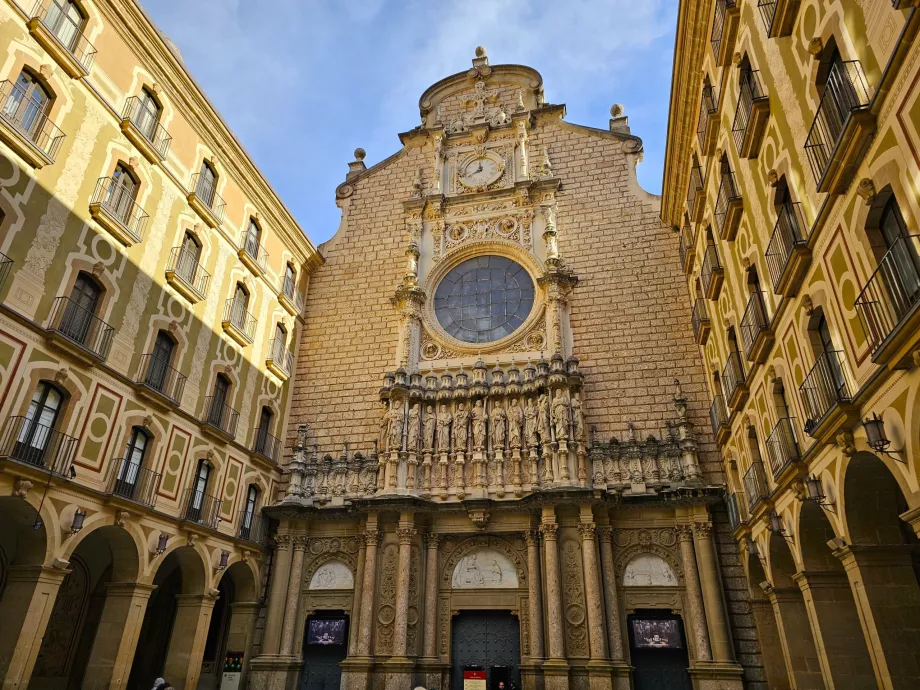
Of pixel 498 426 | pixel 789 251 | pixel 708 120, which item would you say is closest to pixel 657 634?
pixel 498 426

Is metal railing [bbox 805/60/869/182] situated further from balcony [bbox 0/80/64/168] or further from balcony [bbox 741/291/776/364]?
balcony [bbox 0/80/64/168]

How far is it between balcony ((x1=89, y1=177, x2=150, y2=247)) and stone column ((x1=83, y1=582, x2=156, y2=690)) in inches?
306

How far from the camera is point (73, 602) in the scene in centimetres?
1633

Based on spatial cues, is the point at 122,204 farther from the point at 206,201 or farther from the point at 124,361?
the point at 124,361

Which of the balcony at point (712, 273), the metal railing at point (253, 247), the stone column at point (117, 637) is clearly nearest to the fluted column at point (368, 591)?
the stone column at point (117, 637)

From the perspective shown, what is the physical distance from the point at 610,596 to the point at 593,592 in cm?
52

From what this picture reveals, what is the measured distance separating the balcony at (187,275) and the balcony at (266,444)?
14.9 ft

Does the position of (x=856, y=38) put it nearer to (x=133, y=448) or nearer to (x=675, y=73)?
(x=675, y=73)

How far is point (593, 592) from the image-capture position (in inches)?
643

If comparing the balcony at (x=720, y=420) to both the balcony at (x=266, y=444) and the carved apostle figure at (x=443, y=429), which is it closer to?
the carved apostle figure at (x=443, y=429)

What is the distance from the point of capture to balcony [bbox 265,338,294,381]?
20.4m

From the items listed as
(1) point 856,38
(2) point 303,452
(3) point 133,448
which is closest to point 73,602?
(3) point 133,448

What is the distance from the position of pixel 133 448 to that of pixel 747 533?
46.3ft

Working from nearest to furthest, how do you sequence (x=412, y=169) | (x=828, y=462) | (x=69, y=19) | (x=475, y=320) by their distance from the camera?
(x=828, y=462), (x=69, y=19), (x=475, y=320), (x=412, y=169)
